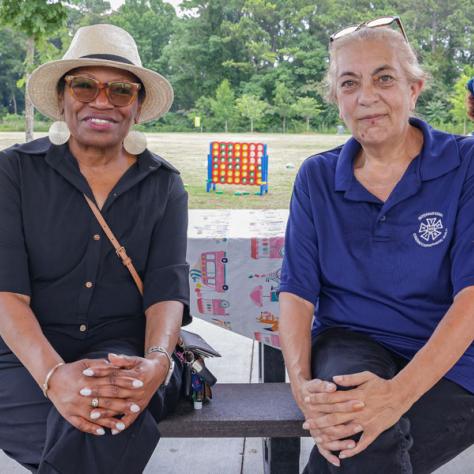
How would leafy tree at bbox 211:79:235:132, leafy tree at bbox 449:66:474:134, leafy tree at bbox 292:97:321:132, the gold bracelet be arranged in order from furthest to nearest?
leafy tree at bbox 211:79:235:132 → leafy tree at bbox 292:97:321:132 → leafy tree at bbox 449:66:474:134 → the gold bracelet

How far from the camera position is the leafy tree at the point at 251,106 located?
9.45 m

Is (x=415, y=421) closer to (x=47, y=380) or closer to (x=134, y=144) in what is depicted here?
(x=47, y=380)

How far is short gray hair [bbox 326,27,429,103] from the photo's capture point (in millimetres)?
1573

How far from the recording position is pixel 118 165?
169cm

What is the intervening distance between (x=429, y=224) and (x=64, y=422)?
894 mm

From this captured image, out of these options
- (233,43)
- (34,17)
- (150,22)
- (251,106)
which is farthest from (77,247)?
(251,106)

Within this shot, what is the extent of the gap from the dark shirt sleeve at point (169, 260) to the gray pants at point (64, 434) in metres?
0.14

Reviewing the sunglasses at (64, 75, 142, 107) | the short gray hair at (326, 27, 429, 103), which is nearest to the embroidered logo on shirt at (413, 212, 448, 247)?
the short gray hair at (326, 27, 429, 103)

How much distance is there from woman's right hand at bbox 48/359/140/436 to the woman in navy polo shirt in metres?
0.39

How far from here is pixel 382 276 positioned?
58.4 inches

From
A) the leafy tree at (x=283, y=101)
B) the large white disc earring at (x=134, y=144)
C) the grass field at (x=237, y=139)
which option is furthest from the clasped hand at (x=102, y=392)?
the leafy tree at (x=283, y=101)

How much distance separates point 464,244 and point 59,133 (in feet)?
3.36

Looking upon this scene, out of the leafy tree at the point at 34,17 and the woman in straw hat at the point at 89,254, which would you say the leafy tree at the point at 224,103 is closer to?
the leafy tree at the point at 34,17

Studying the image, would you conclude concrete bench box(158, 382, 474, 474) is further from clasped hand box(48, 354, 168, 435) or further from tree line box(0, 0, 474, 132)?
tree line box(0, 0, 474, 132)
